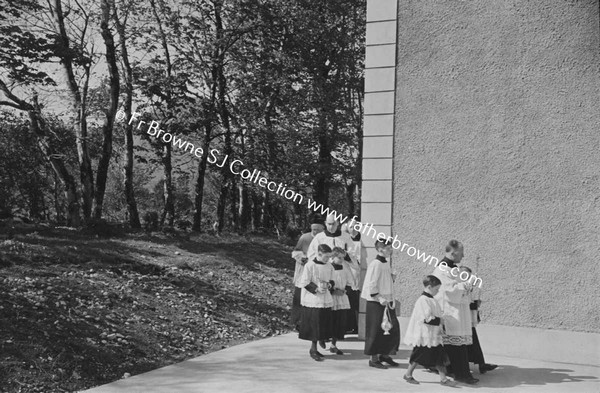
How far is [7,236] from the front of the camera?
1706 cm

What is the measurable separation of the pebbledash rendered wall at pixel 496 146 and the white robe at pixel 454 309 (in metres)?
1.73

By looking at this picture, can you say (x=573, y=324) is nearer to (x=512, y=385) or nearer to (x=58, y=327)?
(x=512, y=385)

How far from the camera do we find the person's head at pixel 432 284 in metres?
8.68

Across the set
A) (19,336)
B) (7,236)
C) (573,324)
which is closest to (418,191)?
(573,324)

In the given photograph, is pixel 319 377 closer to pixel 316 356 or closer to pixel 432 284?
pixel 316 356

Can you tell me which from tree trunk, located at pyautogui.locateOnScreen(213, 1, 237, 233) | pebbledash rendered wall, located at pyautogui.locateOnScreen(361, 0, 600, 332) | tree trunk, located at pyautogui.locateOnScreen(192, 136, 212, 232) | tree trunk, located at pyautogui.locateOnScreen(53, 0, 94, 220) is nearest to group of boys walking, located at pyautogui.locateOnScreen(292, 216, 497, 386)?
pebbledash rendered wall, located at pyautogui.locateOnScreen(361, 0, 600, 332)

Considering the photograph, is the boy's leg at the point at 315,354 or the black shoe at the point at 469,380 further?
the boy's leg at the point at 315,354

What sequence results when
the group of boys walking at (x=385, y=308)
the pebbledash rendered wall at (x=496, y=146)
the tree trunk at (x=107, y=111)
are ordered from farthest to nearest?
the tree trunk at (x=107, y=111) → the pebbledash rendered wall at (x=496, y=146) → the group of boys walking at (x=385, y=308)

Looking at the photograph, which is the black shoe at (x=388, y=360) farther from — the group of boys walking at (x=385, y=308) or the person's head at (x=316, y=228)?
the person's head at (x=316, y=228)

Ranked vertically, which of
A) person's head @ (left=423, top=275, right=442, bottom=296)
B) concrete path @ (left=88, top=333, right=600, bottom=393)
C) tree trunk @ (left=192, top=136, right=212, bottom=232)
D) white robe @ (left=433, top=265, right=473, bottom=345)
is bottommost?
concrete path @ (left=88, top=333, right=600, bottom=393)

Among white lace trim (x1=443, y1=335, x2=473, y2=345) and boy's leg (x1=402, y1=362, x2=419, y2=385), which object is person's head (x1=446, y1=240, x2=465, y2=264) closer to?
white lace trim (x1=443, y1=335, x2=473, y2=345)

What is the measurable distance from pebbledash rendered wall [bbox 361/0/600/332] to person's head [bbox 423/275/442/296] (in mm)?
2126

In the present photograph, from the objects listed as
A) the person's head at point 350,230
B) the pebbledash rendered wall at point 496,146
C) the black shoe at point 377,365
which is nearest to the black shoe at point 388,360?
the black shoe at point 377,365

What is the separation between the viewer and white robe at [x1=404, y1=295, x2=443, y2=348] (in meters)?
8.61
